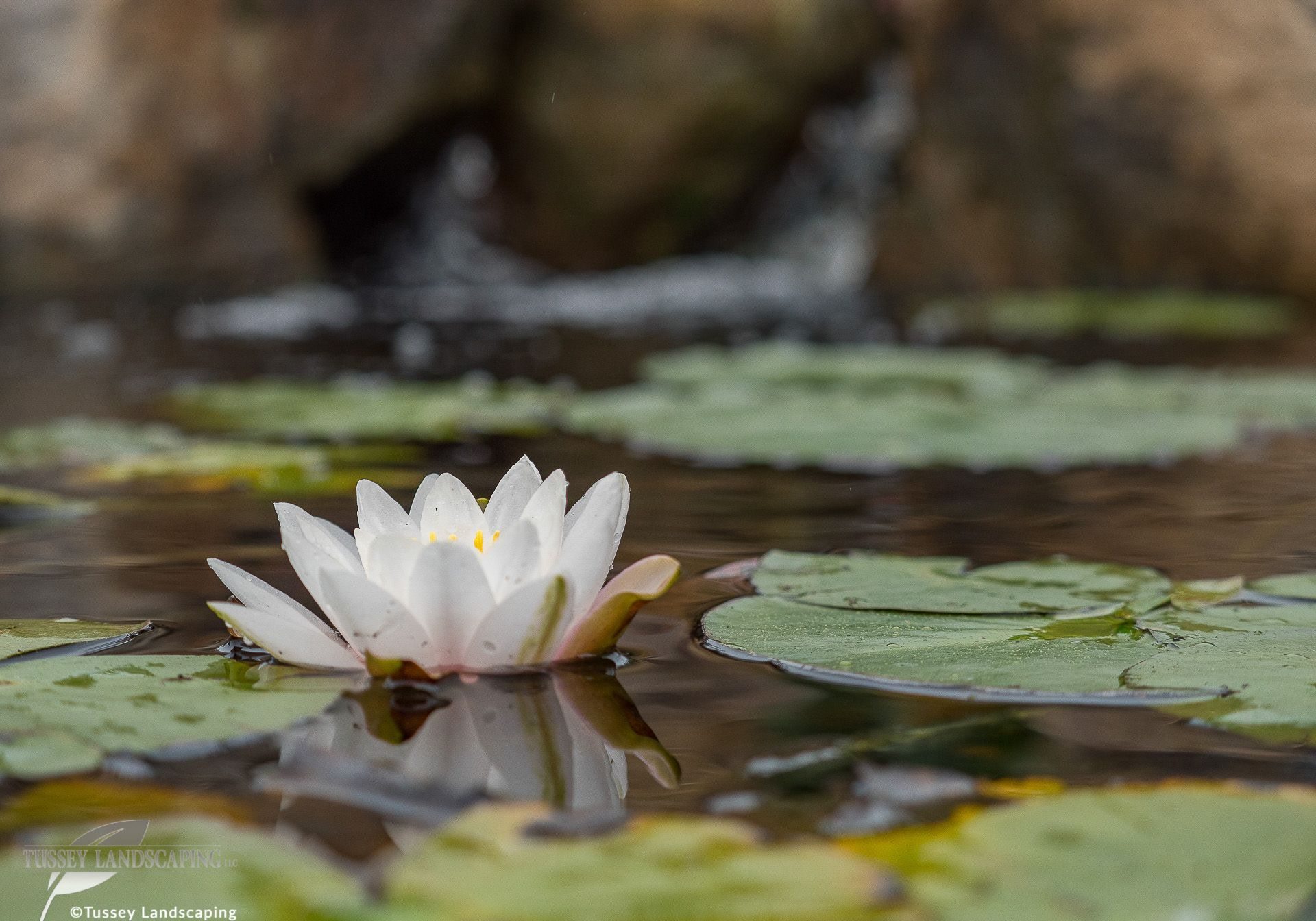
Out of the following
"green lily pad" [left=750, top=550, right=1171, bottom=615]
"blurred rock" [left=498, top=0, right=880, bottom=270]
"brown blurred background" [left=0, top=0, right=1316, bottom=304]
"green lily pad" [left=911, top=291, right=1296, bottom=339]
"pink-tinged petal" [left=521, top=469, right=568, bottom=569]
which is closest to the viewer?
"pink-tinged petal" [left=521, top=469, right=568, bottom=569]

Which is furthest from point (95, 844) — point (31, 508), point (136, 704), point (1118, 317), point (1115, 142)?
point (1115, 142)

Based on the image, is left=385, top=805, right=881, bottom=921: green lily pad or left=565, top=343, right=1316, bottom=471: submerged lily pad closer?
left=385, top=805, right=881, bottom=921: green lily pad

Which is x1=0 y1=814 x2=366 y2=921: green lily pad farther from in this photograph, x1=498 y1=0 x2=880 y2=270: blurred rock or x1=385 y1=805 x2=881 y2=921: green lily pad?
x1=498 y1=0 x2=880 y2=270: blurred rock

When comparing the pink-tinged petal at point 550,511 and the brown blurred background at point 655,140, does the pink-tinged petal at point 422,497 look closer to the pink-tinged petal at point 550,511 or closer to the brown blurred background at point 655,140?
the pink-tinged petal at point 550,511

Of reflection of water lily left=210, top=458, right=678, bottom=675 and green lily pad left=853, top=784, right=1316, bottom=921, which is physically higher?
reflection of water lily left=210, top=458, right=678, bottom=675

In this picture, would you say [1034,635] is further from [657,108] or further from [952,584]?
[657,108]

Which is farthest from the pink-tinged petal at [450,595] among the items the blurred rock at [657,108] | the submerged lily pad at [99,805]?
the blurred rock at [657,108]

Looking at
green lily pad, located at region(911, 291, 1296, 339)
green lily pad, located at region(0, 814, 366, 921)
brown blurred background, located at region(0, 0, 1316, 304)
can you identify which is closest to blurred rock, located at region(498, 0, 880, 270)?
brown blurred background, located at region(0, 0, 1316, 304)
